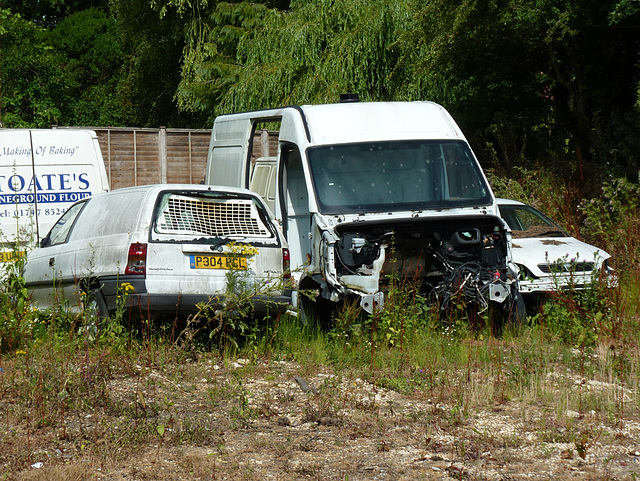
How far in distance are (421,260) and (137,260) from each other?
3.16 meters

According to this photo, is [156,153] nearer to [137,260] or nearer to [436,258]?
[436,258]

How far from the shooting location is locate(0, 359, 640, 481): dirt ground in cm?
491

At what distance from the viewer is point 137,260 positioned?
25.3 ft

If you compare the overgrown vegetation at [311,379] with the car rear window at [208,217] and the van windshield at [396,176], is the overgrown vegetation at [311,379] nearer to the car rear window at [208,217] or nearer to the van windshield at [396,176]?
the car rear window at [208,217]

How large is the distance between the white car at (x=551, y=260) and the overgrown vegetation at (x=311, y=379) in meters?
0.32

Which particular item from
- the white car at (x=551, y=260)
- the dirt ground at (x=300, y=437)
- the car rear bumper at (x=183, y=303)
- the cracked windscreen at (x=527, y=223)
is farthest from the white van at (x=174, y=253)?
the cracked windscreen at (x=527, y=223)

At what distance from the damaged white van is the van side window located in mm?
2460

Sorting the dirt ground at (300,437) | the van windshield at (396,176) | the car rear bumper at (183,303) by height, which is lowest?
the dirt ground at (300,437)

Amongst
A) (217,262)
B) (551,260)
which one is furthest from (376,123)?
(217,262)

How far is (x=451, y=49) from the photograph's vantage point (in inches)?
656

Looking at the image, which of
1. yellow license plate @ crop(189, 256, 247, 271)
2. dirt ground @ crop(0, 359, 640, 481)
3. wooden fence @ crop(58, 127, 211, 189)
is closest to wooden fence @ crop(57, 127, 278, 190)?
wooden fence @ crop(58, 127, 211, 189)

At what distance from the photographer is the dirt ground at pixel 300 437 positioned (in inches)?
193

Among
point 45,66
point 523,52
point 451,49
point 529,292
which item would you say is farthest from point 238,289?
point 45,66

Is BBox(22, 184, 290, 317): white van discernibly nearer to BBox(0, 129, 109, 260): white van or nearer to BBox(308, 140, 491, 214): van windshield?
BBox(308, 140, 491, 214): van windshield
